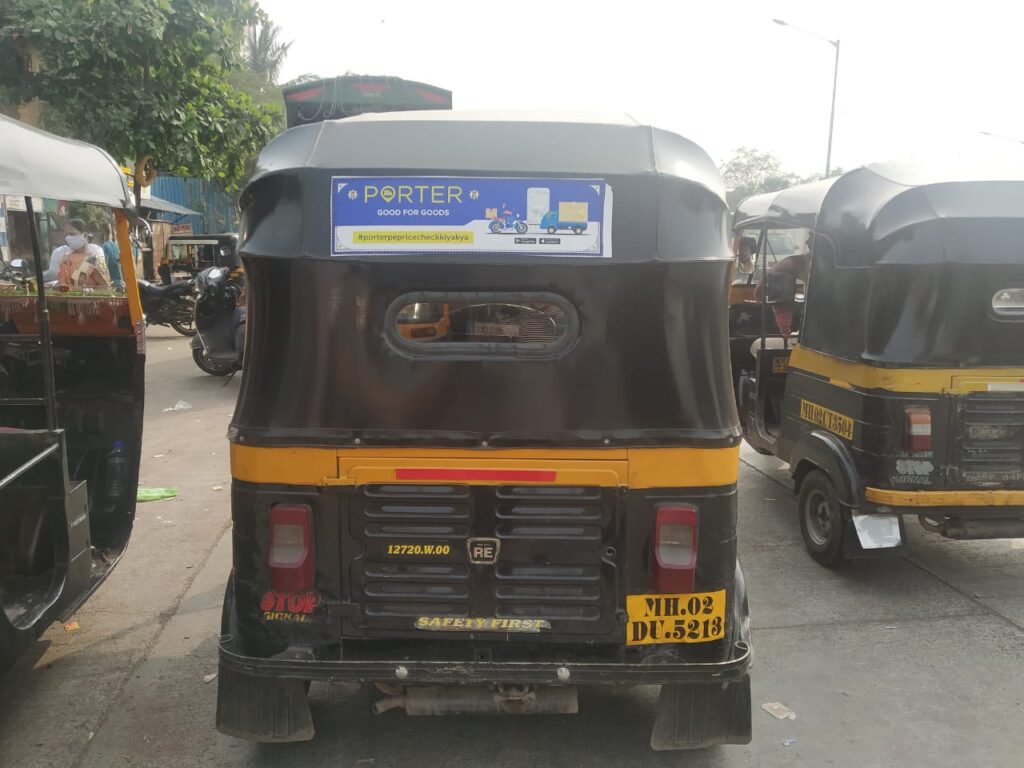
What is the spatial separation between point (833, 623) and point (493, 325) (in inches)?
107

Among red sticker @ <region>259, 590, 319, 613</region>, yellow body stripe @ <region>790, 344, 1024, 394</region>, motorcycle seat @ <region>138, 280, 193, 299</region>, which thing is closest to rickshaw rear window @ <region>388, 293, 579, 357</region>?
red sticker @ <region>259, 590, 319, 613</region>

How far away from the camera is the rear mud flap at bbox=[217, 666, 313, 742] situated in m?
2.82

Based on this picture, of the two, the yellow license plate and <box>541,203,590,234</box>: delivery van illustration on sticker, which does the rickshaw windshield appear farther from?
the yellow license plate

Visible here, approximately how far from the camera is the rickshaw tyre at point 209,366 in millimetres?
10844

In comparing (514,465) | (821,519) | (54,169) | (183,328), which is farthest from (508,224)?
(183,328)

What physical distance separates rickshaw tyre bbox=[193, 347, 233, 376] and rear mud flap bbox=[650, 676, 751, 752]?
917 centimetres

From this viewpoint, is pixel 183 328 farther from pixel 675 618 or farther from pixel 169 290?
pixel 675 618

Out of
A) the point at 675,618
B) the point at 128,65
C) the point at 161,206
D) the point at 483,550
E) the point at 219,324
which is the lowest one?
the point at 675,618

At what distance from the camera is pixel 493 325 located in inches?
110

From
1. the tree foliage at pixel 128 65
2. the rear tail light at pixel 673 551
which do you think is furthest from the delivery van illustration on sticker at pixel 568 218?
the tree foliage at pixel 128 65

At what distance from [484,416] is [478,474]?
7.6 inches

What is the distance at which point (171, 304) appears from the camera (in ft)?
47.1

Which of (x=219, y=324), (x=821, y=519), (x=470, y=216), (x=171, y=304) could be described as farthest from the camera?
(x=171, y=304)

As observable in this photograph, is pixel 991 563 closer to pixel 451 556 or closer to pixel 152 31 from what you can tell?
pixel 451 556
